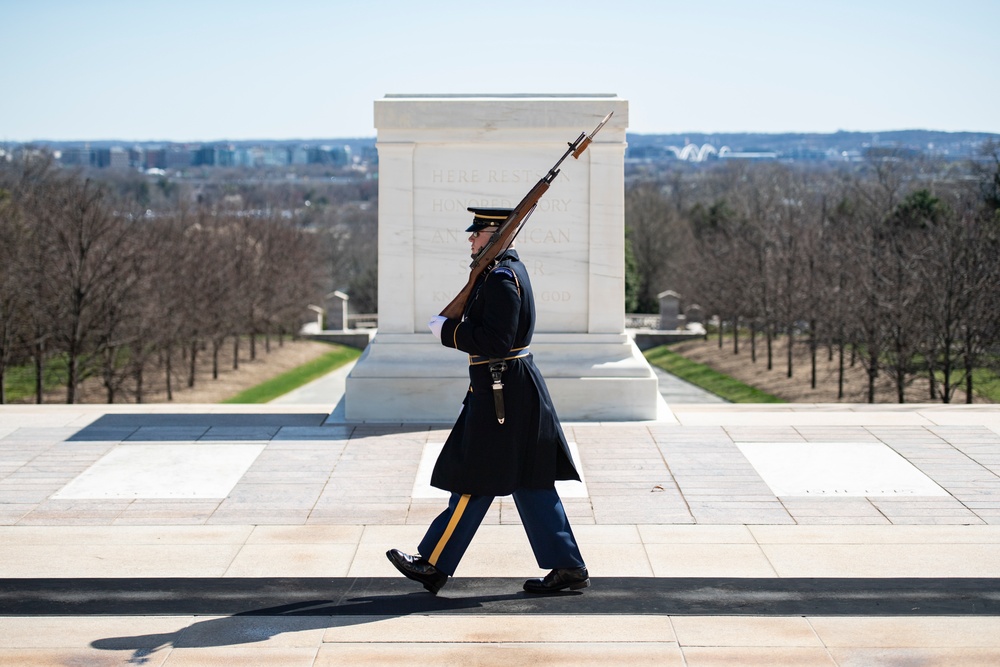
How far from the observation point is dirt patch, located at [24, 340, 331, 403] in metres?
30.4

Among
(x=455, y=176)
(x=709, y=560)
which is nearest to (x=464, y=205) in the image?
(x=455, y=176)

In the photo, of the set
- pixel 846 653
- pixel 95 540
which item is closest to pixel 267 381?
pixel 95 540

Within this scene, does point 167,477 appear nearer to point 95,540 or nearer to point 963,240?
point 95,540

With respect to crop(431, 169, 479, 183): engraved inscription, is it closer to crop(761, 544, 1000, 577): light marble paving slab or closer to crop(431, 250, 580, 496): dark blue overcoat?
crop(431, 250, 580, 496): dark blue overcoat

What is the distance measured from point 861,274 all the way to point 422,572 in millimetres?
25155

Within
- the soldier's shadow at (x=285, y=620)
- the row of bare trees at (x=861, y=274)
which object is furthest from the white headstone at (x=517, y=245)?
the row of bare trees at (x=861, y=274)

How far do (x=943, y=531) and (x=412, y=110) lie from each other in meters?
5.29

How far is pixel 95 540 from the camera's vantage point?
6629 millimetres

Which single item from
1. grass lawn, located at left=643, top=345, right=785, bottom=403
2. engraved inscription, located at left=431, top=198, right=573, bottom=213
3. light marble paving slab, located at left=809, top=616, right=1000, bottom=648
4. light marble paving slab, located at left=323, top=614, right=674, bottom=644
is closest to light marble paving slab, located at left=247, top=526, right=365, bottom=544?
light marble paving slab, located at left=323, top=614, right=674, bottom=644

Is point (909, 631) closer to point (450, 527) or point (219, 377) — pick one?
point (450, 527)

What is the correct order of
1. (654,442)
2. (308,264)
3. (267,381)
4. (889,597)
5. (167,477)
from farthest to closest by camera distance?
(308,264) → (267,381) → (654,442) → (167,477) → (889,597)

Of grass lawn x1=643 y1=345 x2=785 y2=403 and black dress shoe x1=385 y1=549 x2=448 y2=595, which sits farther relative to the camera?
grass lawn x1=643 y1=345 x2=785 y2=403

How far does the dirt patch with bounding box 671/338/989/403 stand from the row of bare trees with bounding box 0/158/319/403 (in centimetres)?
1543

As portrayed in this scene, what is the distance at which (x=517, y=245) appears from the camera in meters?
9.97
